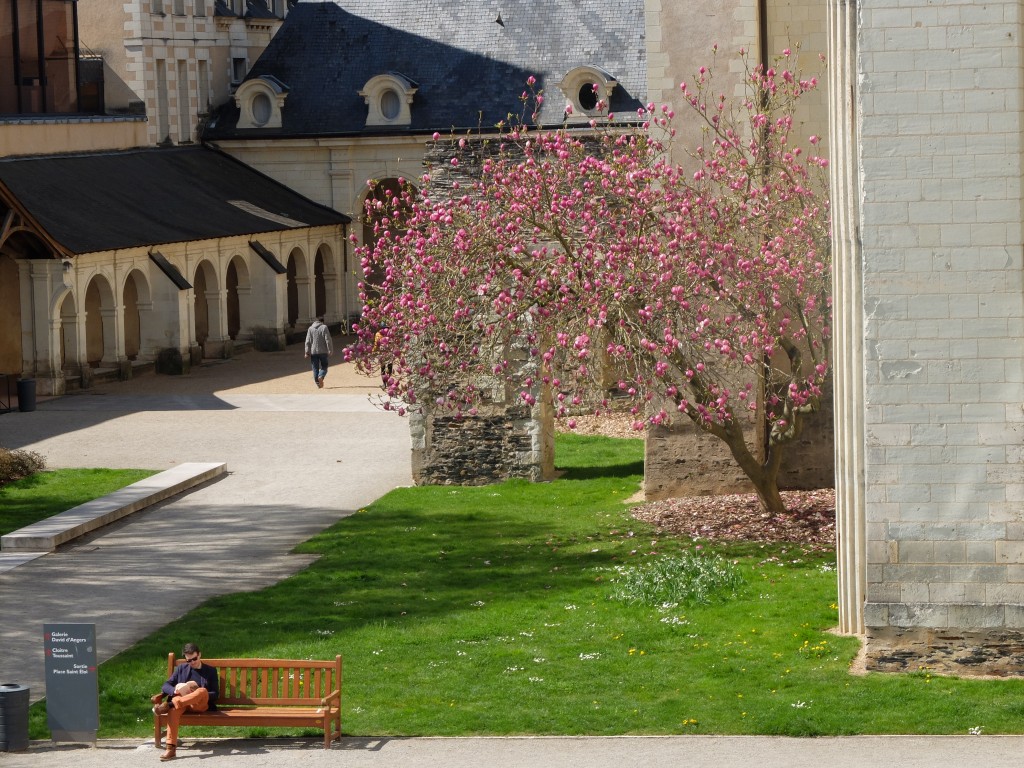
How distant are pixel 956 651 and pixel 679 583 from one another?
3.91 metres

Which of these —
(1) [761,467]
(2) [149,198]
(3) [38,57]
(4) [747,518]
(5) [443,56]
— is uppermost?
(5) [443,56]

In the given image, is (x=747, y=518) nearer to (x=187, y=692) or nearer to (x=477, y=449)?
(x=477, y=449)

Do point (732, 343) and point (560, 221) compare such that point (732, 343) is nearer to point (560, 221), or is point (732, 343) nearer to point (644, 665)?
point (560, 221)

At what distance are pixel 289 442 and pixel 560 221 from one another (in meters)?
10.9

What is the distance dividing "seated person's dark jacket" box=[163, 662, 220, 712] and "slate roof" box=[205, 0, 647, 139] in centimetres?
3579

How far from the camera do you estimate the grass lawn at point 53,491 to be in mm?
25344

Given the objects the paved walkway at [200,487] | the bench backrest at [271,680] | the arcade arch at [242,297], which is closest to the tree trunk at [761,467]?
the paved walkway at [200,487]

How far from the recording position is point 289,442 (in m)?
31.4

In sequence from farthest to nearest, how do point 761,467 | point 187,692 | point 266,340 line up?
point 266,340 < point 761,467 < point 187,692

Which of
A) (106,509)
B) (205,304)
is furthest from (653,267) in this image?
(205,304)

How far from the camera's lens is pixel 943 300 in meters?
15.4

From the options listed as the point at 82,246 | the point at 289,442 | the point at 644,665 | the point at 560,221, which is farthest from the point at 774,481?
the point at 82,246

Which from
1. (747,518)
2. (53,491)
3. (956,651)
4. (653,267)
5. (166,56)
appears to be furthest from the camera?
(166,56)

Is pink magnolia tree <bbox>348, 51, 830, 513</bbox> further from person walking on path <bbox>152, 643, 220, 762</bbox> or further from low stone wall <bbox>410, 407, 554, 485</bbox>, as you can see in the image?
person walking on path <bbox>152, 643, 220, 762</bbox>
